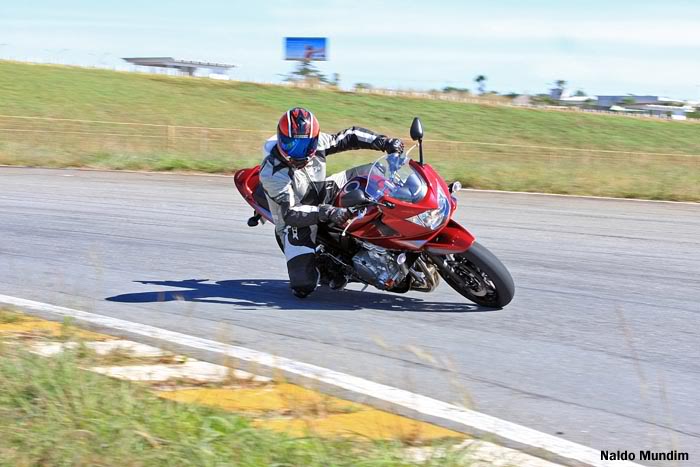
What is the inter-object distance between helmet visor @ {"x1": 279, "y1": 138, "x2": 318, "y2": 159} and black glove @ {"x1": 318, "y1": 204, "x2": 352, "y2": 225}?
52 centimetres

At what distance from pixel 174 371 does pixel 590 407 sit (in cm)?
247

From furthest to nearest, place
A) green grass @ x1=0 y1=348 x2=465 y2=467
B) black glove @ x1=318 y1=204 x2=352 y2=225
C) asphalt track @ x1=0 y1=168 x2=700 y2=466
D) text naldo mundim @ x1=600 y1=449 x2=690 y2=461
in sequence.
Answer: black glove @ x1=318 y1=204 x2=352 y2=225 < asphalt track @ x1=0 y1=168 x2=700 y2=466 < text naldo mundim @ x1=600 y1=449 x2=690 y2=461 < green grass @ x1=0 y1=348 x2=465 y2=467

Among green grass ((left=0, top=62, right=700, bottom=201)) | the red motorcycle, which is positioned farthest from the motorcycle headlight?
green grass ((left=0, top=62, right=700, bottom=201))

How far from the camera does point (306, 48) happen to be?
97.2 m

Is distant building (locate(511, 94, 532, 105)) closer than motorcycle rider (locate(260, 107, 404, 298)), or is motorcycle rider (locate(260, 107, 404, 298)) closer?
motorcycle rider (locate(260, 107, 404, 298))

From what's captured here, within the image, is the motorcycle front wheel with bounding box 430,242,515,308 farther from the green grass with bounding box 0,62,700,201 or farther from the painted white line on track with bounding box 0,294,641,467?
the green grass with bounding box 0,62,700,201

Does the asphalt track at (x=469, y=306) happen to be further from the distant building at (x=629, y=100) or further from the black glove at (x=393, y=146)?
the distant building at (x=629, y=100)

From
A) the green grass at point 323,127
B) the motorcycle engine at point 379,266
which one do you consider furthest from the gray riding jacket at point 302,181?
the green grass at point 323,127

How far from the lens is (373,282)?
299 inches

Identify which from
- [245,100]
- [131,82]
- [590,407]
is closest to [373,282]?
[590,407]

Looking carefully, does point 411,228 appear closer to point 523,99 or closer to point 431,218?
point 431,218

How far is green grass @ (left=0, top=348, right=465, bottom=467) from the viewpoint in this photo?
401 cm

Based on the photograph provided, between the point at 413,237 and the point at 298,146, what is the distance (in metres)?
1.24

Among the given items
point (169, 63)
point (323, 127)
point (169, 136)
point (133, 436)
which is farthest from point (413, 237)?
point (169, 63)
